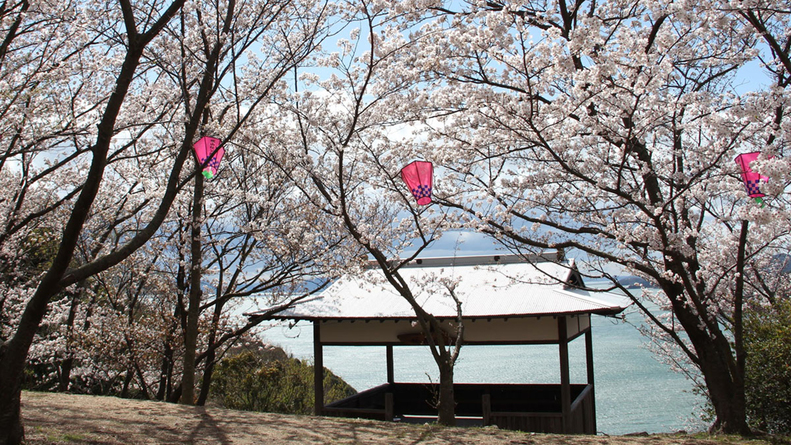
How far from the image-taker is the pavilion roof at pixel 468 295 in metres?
7.68

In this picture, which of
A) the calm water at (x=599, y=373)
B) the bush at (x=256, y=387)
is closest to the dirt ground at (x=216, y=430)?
the bush at (x=256, y=387)

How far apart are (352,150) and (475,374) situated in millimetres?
22011

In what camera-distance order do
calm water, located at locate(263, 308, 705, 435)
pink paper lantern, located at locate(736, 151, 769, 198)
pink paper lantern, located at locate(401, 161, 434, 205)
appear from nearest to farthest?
pink paper lantern, located at locate(736, 151, 769, 198) → pink paper lantern, located at locate(401, 161, 434, 205) → calm water, located at locate(263, 308, 705, 435)

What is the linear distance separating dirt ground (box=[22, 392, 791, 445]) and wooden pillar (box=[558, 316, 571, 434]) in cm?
166

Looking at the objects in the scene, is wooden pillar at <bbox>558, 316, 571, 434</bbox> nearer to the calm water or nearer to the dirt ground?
the dirt ground

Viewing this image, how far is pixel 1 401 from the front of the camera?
12.1 ft

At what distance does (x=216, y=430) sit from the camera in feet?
16.5

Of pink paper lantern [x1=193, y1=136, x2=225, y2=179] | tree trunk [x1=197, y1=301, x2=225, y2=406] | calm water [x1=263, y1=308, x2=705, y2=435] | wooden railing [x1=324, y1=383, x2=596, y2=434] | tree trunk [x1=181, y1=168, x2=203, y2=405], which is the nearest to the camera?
pink paper lantern [x1=193, y1=136, x2=225, y2=179]

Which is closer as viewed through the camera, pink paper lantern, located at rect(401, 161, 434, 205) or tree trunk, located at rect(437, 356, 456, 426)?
pink paper lantern, located at rect(401, 161, 434, 205)

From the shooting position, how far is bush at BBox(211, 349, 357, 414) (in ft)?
36.3

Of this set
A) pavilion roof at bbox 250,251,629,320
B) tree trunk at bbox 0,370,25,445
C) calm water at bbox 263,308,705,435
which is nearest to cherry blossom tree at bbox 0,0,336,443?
tree trunk at bbox 0,370,25,445

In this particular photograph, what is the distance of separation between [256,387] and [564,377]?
249 inches

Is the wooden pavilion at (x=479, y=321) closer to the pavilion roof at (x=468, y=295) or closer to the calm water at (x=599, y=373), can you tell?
the pavilion roof at (x=468, y=295)

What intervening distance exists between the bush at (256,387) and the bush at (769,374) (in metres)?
8.21
